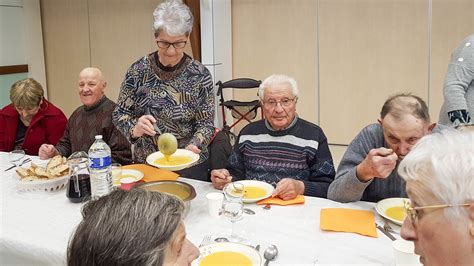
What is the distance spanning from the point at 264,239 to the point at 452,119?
1.63m

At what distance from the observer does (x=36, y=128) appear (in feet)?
10.8

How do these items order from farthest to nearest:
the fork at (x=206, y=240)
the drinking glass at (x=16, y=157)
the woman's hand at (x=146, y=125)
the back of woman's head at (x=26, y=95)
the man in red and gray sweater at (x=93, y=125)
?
1. the back of woman's head at (x=26, y=95)
2. the man in red and gray sweater at (x=93, y=125)
3. the drinking glass at (x=16, y=157)
4. the woman's hand at (x=146, y=125)
5. the fork at (x=206, y=240)

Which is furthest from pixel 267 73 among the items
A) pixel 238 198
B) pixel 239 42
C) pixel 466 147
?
pixel 466 147

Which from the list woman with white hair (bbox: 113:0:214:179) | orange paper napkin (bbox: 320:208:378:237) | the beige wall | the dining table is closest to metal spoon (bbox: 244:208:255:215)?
the dining table

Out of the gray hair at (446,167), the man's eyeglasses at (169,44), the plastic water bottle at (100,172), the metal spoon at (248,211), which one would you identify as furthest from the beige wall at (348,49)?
the gray hair at (446,167)

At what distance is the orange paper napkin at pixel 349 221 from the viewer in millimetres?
1671

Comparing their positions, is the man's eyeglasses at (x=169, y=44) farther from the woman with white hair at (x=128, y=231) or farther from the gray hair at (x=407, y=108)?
the woman with white hair at (x=128, y=231)

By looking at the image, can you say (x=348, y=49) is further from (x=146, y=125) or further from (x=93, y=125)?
(x=146, y=125)

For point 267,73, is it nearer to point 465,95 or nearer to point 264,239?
point 465,95

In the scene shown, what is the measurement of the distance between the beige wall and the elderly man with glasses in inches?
131

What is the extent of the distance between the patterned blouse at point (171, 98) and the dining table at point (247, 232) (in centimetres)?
47

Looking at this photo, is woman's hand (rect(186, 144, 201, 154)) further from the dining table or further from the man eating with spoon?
the man eating with spoon

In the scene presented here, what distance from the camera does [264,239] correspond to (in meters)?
1.64

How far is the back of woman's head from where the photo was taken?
3.19 m
